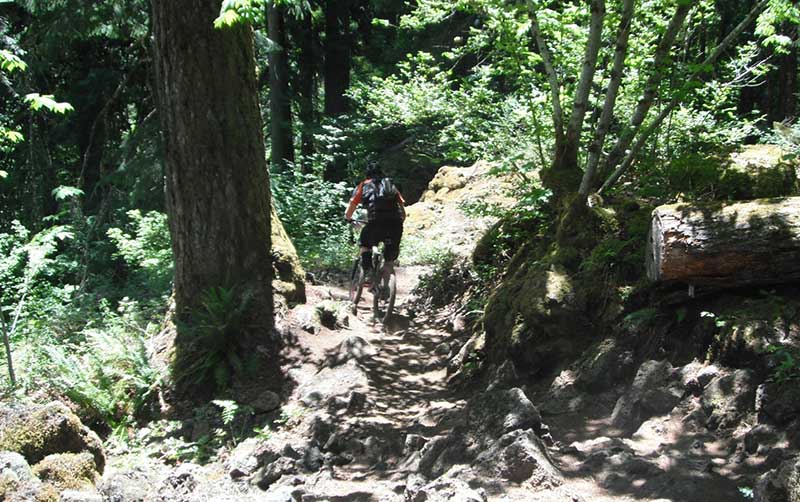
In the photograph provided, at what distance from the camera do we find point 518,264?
28.3 ft

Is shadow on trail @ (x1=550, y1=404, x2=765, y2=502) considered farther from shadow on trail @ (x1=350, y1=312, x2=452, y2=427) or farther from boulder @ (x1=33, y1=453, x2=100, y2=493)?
boulder @ (x1=33, y1=453, x2=100, y2=493)

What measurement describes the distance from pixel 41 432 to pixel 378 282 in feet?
17.3

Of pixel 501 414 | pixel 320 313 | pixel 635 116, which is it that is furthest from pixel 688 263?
pixel 320 313

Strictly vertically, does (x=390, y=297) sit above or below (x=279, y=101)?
below

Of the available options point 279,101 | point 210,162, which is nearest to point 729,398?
point 210,162

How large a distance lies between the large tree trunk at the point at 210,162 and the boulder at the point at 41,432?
2.30 metres

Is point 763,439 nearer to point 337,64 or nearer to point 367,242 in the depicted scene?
point 367,242

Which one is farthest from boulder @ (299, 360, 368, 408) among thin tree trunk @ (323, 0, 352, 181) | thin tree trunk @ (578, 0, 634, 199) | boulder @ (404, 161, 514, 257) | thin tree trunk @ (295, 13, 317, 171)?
thin tree trunk @ (323, 0, 352, 181)

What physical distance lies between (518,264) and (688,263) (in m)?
3.40

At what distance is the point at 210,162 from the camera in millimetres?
7957

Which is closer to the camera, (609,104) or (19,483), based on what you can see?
(19,483)

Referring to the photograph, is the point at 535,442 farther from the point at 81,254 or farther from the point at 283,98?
the point at 283,98

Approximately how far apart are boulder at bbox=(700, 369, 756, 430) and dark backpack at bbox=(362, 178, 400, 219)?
17.4 feet

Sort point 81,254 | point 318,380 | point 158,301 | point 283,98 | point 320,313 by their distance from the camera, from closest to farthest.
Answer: point 318,380 < point 320,313 < point 158,301 < point 81,254 < point 283,98
